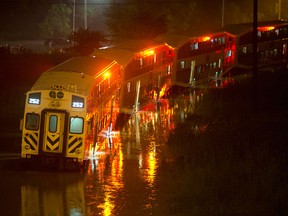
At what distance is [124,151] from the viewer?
2391cm

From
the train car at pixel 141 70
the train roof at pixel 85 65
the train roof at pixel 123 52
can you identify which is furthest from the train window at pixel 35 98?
the train car at pixel 141 70

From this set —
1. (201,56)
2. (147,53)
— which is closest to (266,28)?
(201,56)

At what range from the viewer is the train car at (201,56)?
42.9 metres

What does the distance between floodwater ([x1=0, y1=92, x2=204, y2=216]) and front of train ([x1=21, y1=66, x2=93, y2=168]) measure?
0.70m

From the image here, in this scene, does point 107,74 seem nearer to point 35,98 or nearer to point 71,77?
point 71,77

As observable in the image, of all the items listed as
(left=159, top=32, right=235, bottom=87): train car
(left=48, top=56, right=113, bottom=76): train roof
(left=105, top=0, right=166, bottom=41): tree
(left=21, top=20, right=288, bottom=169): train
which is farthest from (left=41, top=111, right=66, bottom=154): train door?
(left=105, top=0, right=166, bottom=41): tree

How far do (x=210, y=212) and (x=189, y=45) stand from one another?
31023mm

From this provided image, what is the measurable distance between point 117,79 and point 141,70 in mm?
6069

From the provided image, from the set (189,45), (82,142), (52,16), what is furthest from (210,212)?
(52,16)

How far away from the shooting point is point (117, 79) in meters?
30.1

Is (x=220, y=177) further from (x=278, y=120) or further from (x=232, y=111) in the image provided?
(x=232, y=111)

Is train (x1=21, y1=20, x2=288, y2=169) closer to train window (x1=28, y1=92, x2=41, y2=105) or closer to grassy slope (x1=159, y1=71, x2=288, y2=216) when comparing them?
train window (x1=28, y1=92, x2=41, y2=105)

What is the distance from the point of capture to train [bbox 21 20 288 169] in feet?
65.7

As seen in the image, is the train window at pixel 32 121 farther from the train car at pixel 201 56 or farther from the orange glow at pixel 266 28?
the orange glow at pixel 266 28
